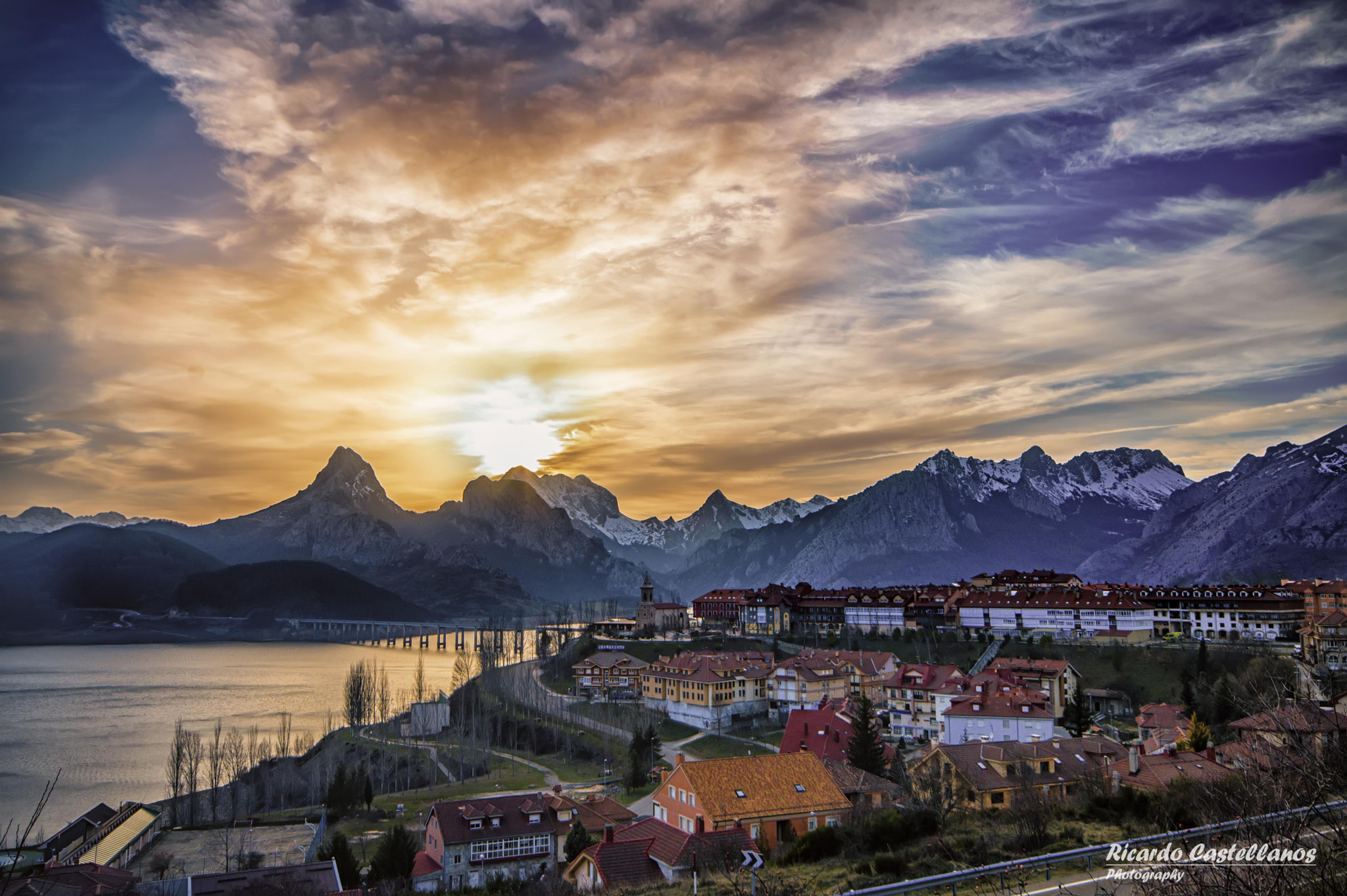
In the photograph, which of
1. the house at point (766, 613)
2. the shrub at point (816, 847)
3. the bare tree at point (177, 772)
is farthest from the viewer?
the house at point (766, 613)

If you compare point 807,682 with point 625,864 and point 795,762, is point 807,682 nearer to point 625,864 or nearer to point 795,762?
point 795,762

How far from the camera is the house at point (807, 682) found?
70.1 m

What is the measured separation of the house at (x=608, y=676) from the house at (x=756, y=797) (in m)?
51.5

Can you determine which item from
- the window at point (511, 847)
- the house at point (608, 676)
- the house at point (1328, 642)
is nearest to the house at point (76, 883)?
the window at point (511, 847)

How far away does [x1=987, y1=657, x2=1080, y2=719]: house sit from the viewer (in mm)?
62031

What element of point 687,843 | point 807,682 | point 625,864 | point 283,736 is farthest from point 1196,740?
point 283,736

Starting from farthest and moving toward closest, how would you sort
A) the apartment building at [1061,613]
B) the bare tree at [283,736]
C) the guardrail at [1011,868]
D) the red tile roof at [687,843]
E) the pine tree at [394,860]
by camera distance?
1. the apartment building at [1061,613]
2. the bare tree at [283,736]
3. the pine tree at [394,860]
4. the red tile roof at [687,843]
5. the guardrail at [1011,868]

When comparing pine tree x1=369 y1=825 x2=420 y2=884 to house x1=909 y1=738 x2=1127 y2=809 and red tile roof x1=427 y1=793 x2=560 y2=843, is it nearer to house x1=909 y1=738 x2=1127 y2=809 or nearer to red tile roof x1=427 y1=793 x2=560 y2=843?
red tile roof x1=427 y1=793 x2=560 y2=843

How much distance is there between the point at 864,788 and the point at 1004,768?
6.16 m

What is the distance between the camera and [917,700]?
6088 cm

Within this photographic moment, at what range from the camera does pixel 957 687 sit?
58000mm

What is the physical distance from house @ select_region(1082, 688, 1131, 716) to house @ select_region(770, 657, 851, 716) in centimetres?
1903

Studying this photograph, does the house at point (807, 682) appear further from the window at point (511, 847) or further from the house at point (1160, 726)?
the window at point (511, 847)

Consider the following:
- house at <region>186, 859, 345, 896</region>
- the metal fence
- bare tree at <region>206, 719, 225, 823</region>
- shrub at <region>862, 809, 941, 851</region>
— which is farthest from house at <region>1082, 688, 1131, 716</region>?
bare tree at <region>206, 719, 225, 823</region>
